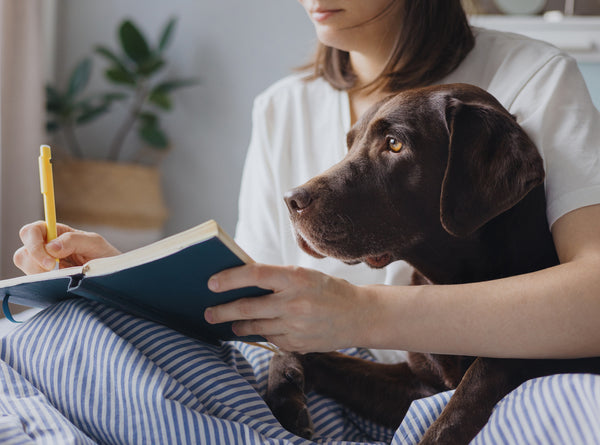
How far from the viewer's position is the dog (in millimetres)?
886

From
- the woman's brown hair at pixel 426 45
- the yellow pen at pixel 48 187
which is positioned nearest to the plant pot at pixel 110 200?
the woman's brown hair at pixel 426 45

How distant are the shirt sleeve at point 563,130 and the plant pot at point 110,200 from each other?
2.48m

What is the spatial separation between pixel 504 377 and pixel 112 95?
2.92 metres

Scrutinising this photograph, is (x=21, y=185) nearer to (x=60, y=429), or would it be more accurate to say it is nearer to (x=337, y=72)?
(x=337, y=72)

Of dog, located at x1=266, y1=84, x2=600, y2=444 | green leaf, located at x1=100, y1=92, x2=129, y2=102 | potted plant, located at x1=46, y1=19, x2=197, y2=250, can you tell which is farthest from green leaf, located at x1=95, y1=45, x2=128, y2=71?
dog, located at x1=266, y1=84, x2=600, y2=444

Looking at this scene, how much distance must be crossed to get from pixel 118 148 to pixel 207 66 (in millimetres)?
669

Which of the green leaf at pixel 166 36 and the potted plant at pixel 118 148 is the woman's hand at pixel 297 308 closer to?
the potted plant at pixel 118 148

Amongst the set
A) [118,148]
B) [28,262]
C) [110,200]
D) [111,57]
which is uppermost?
[111,57]

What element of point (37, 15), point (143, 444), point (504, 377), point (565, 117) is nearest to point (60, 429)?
point (143, 444)

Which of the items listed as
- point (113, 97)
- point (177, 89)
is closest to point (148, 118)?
point (113, 97)

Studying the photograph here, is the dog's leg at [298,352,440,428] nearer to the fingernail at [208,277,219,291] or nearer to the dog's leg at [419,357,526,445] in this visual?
the dog's leg at [419,357,526,445]

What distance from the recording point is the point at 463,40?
129 cm

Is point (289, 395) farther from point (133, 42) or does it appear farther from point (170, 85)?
point (133, 42)

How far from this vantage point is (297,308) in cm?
78
